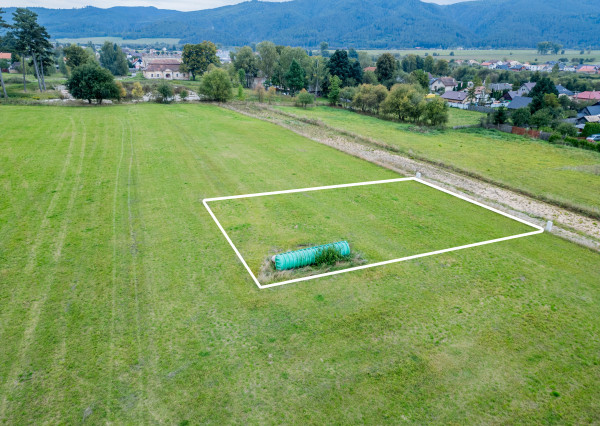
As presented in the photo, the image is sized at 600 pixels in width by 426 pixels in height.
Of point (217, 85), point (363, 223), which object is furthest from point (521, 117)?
point (217, 85)

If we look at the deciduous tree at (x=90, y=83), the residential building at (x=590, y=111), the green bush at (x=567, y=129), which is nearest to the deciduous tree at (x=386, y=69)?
the residential building at (x=590, y=111)

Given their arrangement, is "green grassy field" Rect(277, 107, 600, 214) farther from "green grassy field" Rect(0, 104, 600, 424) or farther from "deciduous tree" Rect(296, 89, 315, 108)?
"deciduous tree" Rect(296, 89, 315, 108)

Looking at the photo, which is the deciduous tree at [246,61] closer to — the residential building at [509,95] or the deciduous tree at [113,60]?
the deciduous tree at [113,60]

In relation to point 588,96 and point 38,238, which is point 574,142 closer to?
point 38,238

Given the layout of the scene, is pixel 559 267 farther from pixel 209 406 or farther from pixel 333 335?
pixel 209 406

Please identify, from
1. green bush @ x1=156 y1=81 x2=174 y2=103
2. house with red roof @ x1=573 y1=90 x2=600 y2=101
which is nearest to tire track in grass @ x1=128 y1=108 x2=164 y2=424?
green bush @ x1=156 y1=81 x2=174 y2=103
